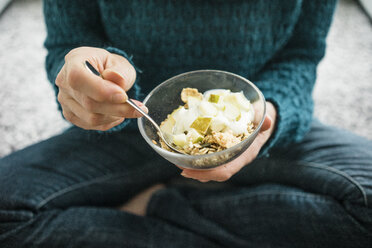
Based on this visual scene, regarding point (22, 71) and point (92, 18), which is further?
point (22, 71)

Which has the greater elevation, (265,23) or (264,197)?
(265,23)

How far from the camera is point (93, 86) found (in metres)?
0.37

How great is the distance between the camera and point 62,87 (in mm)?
450

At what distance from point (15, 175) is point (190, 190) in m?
0.37

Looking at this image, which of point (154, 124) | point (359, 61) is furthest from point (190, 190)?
point (359, 61)

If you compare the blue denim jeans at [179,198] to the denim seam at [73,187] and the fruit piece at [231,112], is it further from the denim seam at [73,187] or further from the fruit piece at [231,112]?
the fruit piece at [231,112]

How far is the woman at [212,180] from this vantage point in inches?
22.7

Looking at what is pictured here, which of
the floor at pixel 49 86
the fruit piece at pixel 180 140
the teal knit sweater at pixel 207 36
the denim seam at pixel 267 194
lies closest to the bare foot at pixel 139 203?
the denim seam at pixel 267 194

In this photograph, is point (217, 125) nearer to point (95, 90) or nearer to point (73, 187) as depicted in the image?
point (95, 90)

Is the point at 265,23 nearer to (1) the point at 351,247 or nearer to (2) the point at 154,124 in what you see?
(2) the point at 154,124

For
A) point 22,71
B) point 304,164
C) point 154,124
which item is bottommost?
point 22,71

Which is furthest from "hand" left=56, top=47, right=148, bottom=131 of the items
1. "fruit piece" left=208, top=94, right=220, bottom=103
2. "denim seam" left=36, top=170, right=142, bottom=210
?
"denim seam" left=36, top=170, right=142, bottom=210

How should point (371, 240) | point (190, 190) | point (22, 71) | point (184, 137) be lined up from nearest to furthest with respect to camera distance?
point (184, 137), point (371, 240), point (190, 190), point (22, 71)

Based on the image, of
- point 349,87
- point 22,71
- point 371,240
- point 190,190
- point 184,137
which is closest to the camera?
point 184,137
